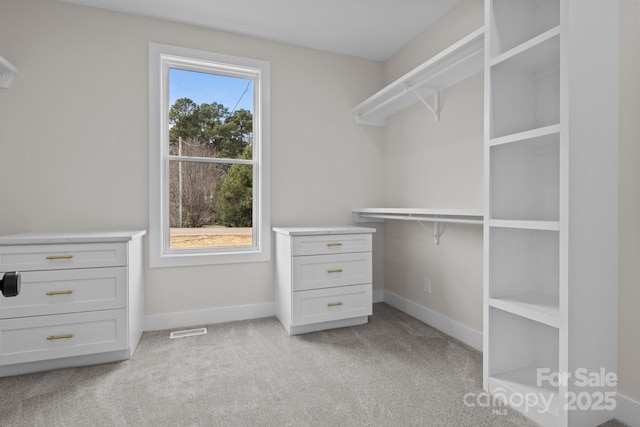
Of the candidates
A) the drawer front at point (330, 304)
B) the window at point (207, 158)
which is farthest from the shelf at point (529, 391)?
the window at point (207, 158)

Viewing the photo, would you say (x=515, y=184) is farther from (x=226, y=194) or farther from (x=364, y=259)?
(x=226, y=194)

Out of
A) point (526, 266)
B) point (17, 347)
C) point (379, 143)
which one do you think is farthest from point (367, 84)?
point (17, 347)

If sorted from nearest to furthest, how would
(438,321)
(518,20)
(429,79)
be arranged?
(518,20)
(429,79)
(438,321)

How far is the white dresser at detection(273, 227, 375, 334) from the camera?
247 centimetres

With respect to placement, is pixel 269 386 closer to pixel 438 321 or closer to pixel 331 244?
pixel 331 244

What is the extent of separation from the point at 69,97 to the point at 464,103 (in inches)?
117

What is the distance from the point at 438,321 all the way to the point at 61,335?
8.66 feet

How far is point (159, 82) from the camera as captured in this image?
2617 millimetres

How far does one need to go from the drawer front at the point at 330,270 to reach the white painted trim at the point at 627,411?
5.20 ft

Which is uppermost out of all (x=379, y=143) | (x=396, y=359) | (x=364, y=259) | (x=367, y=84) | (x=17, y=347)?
(x=367, y=84)

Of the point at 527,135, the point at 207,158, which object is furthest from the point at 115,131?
the point at 527,135

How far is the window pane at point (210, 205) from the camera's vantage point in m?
2.77

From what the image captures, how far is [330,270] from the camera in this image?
2.56 metres

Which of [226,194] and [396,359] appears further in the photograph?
[226,194]
